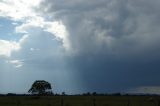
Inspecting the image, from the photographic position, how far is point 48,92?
483 ft

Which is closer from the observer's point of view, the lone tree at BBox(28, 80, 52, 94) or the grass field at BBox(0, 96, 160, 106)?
the grass field at BBox(0, 96, 160, 106)

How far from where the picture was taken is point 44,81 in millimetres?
148500

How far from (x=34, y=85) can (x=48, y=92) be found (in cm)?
632

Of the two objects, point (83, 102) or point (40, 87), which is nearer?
point (83, 102)

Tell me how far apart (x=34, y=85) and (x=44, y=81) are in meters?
4.49

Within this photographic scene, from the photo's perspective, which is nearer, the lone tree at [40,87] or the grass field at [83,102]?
the grass field at [83,102]

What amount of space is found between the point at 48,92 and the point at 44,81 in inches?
191
